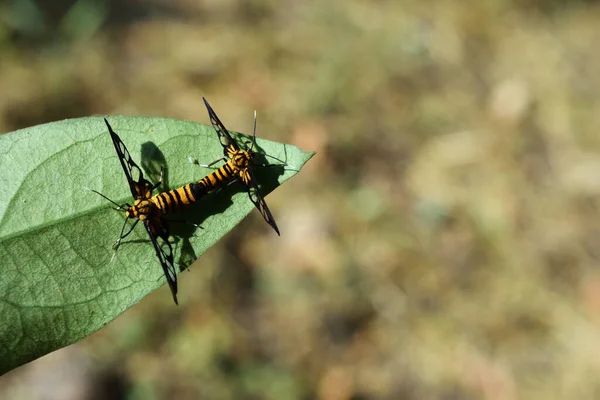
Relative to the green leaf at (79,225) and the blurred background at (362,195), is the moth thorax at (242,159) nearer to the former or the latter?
the green leaf at (79,225)

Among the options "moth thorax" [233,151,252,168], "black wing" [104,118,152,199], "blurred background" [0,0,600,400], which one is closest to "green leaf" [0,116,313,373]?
"black wing" [104,118,152,199]

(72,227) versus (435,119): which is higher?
(435,119)

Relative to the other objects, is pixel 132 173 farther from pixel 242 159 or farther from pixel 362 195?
pixel 362 195

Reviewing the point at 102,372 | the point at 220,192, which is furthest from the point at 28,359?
the point at 102,372

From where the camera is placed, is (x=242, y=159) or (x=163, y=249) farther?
(x=242, y=159)

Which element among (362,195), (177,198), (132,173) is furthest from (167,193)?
(362,195)

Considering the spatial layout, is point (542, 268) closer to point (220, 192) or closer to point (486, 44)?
point (486, 44)

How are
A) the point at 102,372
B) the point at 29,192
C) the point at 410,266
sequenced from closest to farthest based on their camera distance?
the point at 29,192 → the point at 102,372 → the point at 410,266
